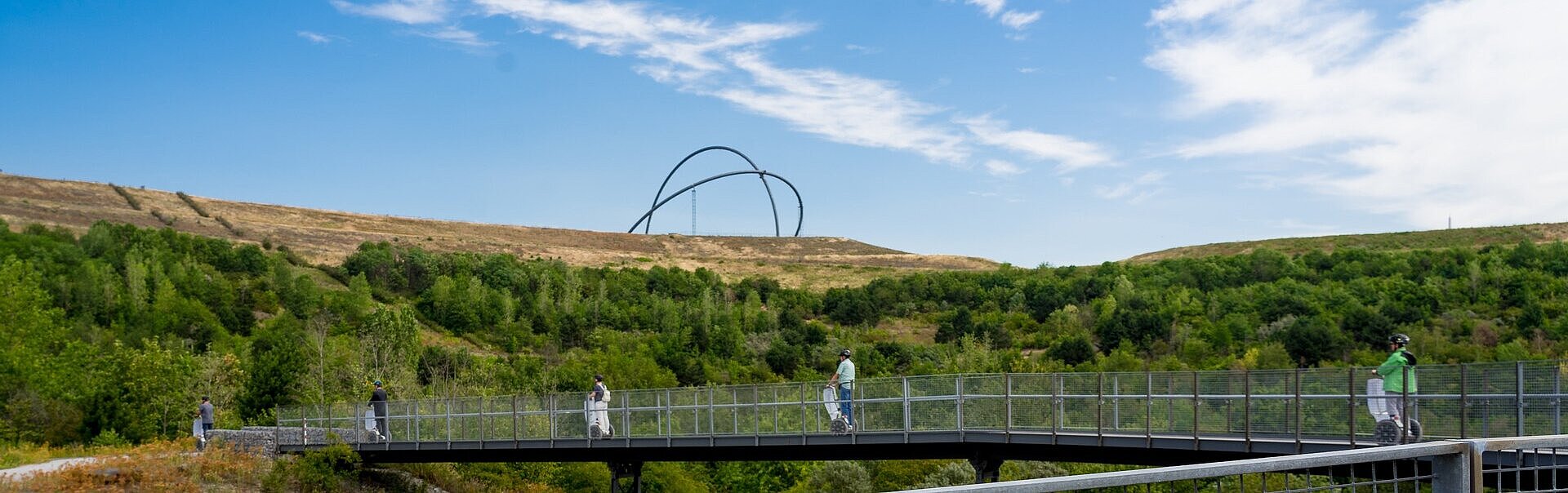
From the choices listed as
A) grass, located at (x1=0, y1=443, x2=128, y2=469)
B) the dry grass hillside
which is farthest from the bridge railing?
the dry grass hillside

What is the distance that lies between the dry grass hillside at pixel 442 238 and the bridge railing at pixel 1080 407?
4014 inches

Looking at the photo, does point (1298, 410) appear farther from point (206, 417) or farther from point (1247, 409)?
point (206, 417)

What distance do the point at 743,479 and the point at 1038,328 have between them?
4313 centimetres

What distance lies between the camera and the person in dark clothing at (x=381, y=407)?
1556 inches

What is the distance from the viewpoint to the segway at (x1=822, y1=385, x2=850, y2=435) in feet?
93.1

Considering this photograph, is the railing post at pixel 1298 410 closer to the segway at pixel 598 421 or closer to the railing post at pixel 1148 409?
the railing post at pixel 1148 409

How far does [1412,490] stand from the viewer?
6.04 meters

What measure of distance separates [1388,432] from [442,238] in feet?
474

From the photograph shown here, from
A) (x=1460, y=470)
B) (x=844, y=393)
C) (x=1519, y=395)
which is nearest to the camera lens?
(x=1460, y=470)

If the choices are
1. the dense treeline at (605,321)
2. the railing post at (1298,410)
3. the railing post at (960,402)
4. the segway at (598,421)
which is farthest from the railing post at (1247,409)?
the dense treeline at (605,321)

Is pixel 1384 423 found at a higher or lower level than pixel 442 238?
lower

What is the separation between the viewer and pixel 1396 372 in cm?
1853

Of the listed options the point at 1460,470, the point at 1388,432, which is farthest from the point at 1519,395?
the point at 1460,470

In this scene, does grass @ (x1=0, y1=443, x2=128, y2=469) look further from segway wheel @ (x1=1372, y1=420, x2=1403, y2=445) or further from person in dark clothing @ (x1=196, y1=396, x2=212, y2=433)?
segway wheel @ (x1=1372, y1=420, x2=1403, y2=445)
